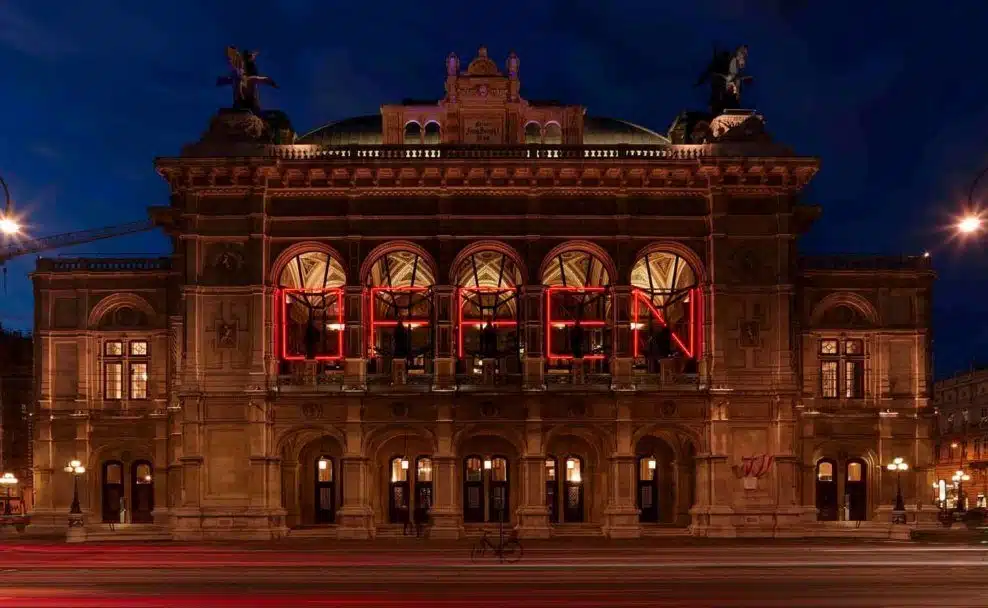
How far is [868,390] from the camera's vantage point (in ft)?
208

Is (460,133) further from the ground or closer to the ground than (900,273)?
further from the ground

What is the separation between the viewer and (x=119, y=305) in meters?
64.3

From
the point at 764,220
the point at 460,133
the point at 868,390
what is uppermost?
the point at 460,133

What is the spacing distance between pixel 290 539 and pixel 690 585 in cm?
2723

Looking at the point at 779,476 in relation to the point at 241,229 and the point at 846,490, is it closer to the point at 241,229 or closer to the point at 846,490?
the point at 846,490

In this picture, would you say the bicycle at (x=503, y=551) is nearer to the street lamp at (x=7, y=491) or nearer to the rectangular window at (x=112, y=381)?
the rectangular window at (x=112, y=381)

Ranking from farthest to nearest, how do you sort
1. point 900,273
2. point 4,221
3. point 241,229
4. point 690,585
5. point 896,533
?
point 900,273 → point 241,229 → point 896,533 → point 690,585 → point 4,221

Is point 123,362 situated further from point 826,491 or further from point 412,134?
point 826,491

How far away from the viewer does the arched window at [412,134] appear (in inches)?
2507

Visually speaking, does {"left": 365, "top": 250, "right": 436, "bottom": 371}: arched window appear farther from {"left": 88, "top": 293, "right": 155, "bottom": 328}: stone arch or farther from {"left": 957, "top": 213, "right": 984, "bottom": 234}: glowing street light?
{"left": 957, "top": 213, "right": 984, "bottom": 234}: glowing street light

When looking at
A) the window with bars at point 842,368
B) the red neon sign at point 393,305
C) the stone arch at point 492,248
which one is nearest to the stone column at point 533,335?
the stone arch at point 492,248

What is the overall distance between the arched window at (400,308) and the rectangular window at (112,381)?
43.1 ft

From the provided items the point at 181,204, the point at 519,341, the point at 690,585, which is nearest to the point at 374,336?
the point at 519,341

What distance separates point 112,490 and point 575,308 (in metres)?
25.1
